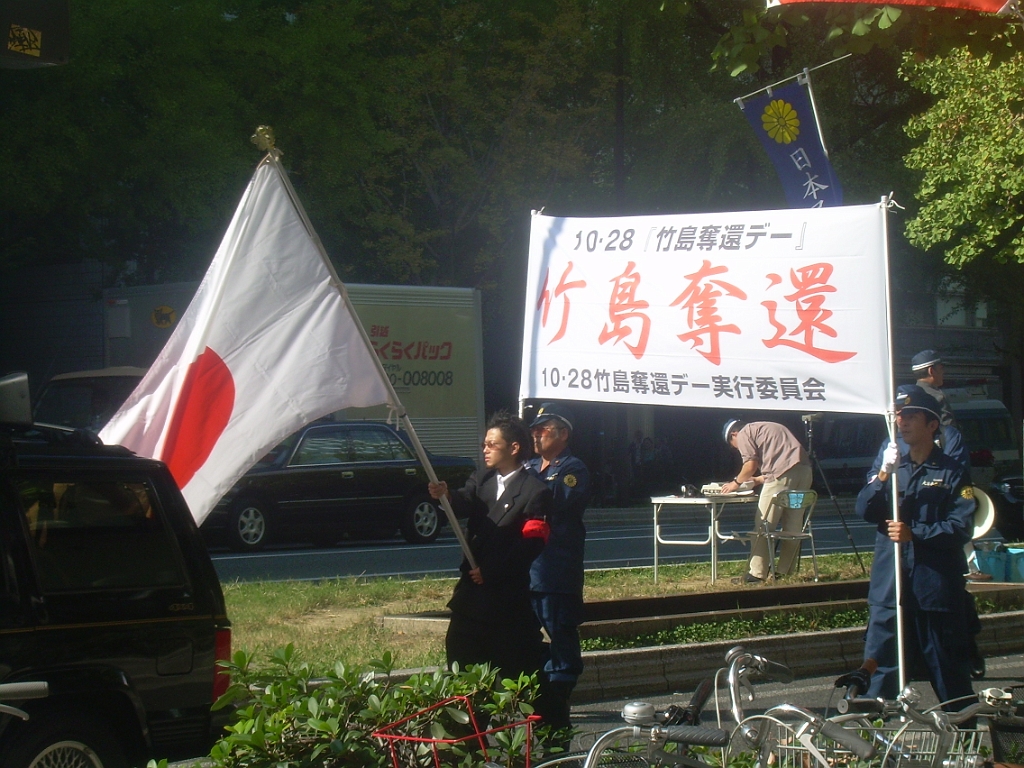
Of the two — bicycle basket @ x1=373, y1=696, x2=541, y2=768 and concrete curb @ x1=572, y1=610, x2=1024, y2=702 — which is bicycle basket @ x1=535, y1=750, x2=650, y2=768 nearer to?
bicycle basket @ x1=373, y1=696, x2=541, y2=768

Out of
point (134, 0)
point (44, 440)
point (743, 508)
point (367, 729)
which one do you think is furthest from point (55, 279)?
point (367, 729)

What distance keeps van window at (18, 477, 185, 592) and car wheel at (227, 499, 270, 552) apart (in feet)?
38.2

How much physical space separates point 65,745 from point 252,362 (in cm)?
157

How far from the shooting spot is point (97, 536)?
5.04m

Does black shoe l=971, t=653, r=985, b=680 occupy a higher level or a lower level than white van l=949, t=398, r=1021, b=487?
lower

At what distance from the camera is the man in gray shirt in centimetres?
1214

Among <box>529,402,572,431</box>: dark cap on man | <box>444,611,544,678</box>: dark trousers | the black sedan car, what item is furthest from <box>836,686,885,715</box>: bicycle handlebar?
the black sedan car

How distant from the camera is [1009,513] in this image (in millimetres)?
22047

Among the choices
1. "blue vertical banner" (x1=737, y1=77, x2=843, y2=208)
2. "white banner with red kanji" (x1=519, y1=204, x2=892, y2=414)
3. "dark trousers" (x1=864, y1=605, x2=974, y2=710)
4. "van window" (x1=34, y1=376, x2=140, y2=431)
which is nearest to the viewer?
"dark trousers" (x1=864, y1=605, x2=974, y2=710)

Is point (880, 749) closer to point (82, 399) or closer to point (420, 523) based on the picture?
point (420, 523)

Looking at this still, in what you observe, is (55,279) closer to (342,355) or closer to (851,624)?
(851,624)

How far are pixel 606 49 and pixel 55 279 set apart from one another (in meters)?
12.9

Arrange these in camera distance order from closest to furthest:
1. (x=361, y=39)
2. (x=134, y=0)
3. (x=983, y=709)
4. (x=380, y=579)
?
(x=983, y=709), (x=380, y=579), (x=134, y=0), (x=361, y=39)

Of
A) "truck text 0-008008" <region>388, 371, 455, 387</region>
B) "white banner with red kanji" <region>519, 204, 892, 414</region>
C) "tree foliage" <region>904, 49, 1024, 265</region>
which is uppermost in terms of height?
"tree foliage" <region>904, 49, 1024, 265</region>
